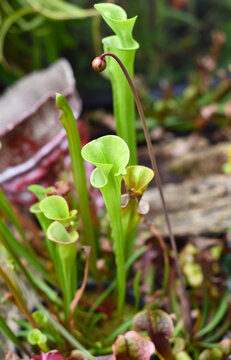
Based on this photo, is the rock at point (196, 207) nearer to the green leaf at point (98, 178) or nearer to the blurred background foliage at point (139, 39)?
the green leaf at point (98, 178)

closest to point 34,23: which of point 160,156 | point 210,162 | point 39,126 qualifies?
point 39,126

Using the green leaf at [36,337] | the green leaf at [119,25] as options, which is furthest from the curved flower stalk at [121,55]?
the green leaf at [36,337]

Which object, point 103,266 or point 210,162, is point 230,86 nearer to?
point 210,162

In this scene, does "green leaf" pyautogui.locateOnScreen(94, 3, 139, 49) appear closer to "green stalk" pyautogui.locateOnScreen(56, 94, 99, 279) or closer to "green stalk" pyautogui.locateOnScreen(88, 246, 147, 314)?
"green stalk" pyautogui.locateOnScreen(56, 94, 99, 279)

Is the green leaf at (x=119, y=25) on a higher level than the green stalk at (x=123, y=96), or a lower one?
higher

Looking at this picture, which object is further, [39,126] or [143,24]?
[143,24]

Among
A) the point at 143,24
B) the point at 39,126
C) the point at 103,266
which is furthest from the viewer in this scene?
the point at 143,24

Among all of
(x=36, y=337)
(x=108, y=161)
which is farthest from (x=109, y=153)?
(x=36, y=337)
